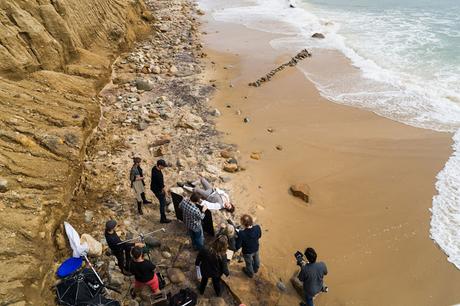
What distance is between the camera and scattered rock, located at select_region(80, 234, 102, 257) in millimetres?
8289

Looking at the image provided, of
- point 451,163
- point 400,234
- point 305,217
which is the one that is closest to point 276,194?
point 305,217

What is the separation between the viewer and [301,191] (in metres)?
11.3

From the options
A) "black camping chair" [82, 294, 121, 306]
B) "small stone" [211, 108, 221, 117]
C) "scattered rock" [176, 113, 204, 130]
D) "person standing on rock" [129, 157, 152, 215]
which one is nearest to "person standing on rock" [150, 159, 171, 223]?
"person standing on rock" [129, 157, 152, 215]

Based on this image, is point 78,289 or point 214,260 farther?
point 214,260

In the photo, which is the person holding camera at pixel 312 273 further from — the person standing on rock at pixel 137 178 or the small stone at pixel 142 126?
the small stone at pixel 142 126

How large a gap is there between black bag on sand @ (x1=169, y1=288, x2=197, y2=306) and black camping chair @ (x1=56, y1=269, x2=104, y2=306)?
1456 millimetres

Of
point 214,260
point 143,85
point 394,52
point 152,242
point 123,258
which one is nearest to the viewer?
point 214,260

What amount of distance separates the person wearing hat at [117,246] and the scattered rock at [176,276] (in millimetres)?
954

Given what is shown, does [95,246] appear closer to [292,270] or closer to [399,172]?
[292,270]

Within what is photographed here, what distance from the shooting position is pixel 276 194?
11.5 metres

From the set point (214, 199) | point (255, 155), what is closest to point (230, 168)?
point (255, 155)

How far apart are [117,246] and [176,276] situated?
58.3 inches

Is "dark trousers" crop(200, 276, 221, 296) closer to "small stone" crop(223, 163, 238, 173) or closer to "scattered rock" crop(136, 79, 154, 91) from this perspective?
"small stone" crop(223, 163, 238, 173)

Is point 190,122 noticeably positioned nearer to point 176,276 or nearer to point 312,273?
point 176,276
